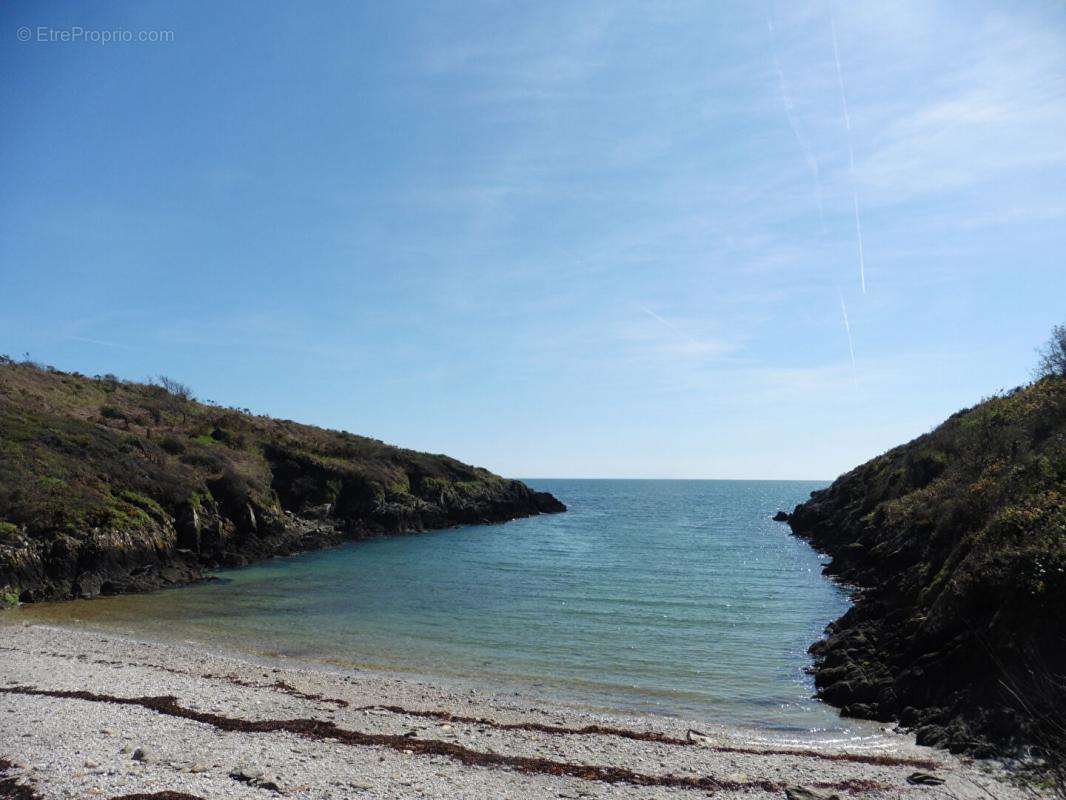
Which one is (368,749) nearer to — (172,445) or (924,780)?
(924,780)

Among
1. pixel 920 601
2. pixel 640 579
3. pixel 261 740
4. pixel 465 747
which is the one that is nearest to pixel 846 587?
pixel 640 579

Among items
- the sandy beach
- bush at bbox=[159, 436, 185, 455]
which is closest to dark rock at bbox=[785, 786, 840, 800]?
the sandy beach

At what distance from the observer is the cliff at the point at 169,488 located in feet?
103

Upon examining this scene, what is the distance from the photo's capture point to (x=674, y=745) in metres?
14.1

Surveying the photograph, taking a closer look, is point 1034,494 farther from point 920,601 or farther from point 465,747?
point 465,747

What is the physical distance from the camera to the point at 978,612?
16.3m

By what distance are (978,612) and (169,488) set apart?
44718 millimetres

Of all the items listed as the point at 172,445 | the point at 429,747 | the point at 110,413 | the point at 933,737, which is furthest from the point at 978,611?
the point at 110,413

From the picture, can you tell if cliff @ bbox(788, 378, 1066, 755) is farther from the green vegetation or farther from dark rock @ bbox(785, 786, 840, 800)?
dark rock @ bbox(785, 786, 840, 800)

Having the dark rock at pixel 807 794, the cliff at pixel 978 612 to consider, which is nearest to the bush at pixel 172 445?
the cliff at pixel 978 612

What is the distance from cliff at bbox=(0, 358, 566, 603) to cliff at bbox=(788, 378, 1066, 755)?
113ft

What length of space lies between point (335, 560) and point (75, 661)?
2852 centimetres

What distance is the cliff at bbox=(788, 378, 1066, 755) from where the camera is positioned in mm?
13469

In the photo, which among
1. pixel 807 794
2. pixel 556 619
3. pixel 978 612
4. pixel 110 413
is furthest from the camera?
pixel 110 413
